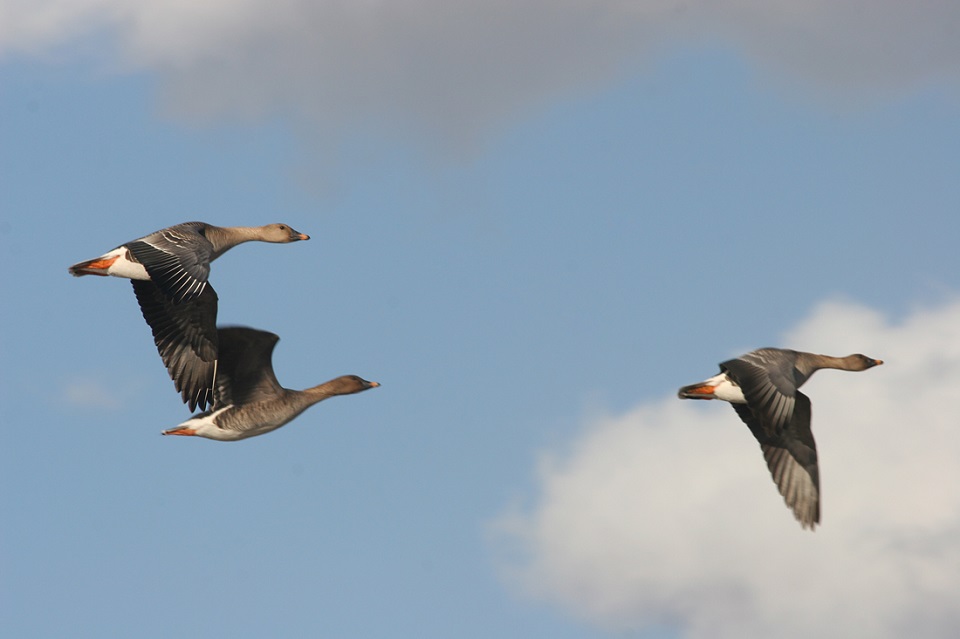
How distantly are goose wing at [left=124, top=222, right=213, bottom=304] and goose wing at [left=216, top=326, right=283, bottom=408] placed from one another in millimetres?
1018

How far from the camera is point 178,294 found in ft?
72.5

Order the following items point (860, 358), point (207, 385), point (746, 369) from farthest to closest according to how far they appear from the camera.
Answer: point (860, 358), point (207, 385), point (746, 369)

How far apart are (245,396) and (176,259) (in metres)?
2.39

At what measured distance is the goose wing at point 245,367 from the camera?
75.9 ft

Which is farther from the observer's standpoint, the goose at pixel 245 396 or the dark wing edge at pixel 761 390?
the goose at pixel 245 396

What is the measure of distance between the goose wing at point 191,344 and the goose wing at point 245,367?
0.26m

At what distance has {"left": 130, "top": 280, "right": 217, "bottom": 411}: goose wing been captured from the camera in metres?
23.1

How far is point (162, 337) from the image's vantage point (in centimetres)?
2333

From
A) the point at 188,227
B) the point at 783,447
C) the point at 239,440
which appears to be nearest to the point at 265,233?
the point at 188,227

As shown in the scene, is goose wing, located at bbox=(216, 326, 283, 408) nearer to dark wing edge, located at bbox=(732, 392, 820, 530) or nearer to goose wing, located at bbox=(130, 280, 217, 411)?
goose wing, located at bbox=(130, 280, 217, 411)

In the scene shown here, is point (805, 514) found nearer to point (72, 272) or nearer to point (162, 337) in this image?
point (162, 337)

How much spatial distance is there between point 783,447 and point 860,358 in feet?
10.7

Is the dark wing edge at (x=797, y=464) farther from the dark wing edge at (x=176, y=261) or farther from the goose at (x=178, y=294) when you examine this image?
the dark wing edge at (x=176, y=261)

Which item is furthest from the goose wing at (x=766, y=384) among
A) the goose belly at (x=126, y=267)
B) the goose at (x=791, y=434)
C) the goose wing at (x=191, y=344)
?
the goose belly at (x=126, y=267)
